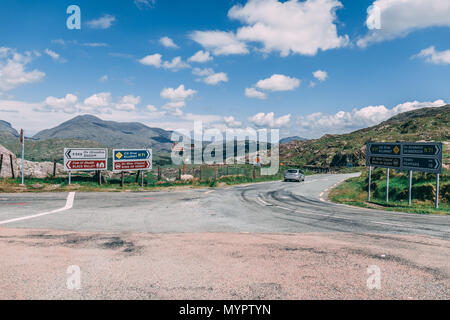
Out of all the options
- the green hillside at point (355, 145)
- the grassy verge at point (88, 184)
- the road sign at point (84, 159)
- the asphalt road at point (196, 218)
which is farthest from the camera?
the green hillside at point (355, 145)

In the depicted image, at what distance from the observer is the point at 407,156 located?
16.7 m

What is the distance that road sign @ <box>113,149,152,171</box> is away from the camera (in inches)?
909

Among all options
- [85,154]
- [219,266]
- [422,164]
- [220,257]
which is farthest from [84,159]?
[422,164]

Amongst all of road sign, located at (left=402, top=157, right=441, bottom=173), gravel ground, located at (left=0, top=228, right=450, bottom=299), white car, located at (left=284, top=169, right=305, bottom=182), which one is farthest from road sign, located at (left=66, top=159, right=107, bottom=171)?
road sign, located at (left=402, top=157, right=441, bottom=173)

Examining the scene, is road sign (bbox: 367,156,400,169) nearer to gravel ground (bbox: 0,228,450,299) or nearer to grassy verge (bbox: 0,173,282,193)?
gravel ground (bbox: 0,228,450,299)

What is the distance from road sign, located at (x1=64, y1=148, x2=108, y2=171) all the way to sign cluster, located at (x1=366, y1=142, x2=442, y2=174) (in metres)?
21.2

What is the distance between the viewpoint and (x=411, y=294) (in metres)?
4.27

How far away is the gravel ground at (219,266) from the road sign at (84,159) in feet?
51.4

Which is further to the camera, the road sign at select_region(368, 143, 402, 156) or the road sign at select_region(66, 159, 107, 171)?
the road sign at select_region(66, 159, 107, 171)

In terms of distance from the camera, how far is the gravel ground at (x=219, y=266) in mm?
4301

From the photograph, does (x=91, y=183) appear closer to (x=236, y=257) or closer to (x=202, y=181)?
(x=202, y=181)

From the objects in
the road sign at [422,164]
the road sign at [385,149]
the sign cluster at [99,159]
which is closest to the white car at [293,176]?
the road sign at [385,149]

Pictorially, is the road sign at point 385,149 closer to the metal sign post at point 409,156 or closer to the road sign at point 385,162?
the metal sign post at point 409,156

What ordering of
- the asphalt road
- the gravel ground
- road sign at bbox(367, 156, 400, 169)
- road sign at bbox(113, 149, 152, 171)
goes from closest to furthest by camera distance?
the gravel ground → the asphalt road → road sign at bbox(367, 156, 400, 169) → road sign at bbox(113, 149, 152, 171)
